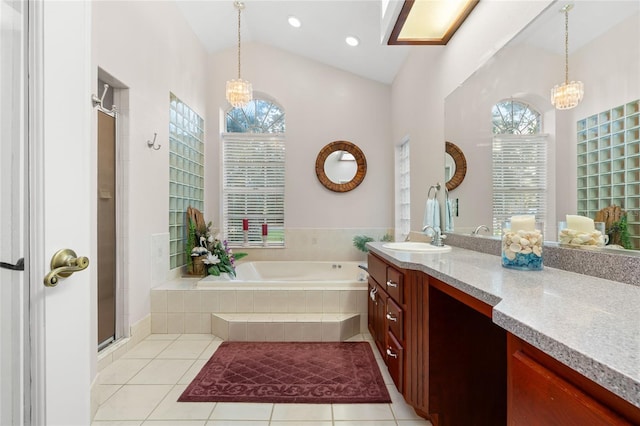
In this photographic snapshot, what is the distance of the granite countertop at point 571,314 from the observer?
1.71ft

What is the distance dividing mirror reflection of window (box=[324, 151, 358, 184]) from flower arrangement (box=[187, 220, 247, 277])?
1.67m

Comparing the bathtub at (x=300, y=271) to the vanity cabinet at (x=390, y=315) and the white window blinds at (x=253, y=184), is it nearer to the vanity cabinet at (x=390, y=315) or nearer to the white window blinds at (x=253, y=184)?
the white window blinds at (x=253, y=184)

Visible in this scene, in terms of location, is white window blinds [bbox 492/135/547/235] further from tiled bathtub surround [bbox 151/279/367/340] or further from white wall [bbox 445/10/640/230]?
tiled bathtub surround [bbox 151/279/367/340]

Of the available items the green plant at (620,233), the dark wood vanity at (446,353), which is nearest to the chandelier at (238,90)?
the dark wood vanity at (446,353)

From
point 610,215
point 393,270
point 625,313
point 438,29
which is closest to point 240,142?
point 438,29

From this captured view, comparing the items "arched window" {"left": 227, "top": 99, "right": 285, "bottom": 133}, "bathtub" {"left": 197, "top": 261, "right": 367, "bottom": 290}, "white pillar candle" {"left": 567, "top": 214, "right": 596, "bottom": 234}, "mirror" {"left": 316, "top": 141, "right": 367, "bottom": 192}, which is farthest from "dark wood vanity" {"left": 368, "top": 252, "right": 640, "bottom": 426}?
"arched window" {"left": 227, "top": 99, "right": 285, "bottom": 133}

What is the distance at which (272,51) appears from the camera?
4.46 meters

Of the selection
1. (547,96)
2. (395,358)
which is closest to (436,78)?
(547,96)

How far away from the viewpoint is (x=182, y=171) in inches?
143

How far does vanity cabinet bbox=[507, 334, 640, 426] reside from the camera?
55cm

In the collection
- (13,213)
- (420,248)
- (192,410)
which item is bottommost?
(192,410)

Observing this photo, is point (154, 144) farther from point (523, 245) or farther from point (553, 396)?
point (553, 396)

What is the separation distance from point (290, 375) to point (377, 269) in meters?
0.89

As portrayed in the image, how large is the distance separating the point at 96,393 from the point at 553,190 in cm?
248
